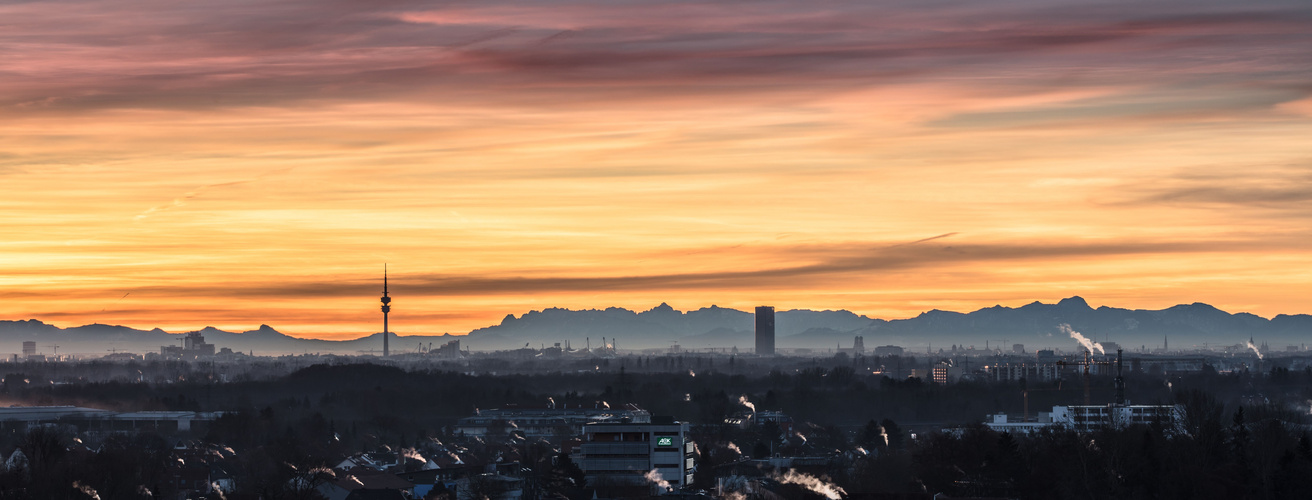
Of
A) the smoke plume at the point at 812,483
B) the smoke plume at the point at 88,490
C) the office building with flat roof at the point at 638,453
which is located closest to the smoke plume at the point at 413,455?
the office building with flat roof at the point at 638,453

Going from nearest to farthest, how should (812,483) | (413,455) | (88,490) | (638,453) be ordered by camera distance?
(88,490), (812,483), (638,453), (413,455)

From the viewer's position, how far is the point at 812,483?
72875mm

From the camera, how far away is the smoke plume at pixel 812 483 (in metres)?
69.0

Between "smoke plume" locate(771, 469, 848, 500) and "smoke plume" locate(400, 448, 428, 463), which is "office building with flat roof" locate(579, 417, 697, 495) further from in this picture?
"smoke plume" locate(400, 448, 428, 463)

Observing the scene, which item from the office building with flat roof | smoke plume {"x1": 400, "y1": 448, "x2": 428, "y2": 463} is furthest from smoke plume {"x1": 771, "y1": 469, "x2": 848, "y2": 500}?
smoke plume {"x1": 400, "y1": 448, "x2": 428, "y2": 463}

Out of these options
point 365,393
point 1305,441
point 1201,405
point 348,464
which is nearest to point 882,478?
point 1201,405

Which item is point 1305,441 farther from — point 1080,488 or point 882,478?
point 882,478

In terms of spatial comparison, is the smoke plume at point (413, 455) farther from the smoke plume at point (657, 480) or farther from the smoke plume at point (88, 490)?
the smoke plume at point (88, 490)

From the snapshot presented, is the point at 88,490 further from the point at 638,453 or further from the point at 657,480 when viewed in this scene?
the point at 638,453

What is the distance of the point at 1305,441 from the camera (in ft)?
190

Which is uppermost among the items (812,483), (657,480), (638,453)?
(638,453)

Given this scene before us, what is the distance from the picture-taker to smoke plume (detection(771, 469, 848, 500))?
6900 cm

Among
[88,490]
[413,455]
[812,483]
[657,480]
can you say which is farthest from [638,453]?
[88,490]

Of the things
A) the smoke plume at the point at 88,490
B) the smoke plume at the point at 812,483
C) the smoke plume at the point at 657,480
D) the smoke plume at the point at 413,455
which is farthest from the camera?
the smoke plume at the point at 413,455
